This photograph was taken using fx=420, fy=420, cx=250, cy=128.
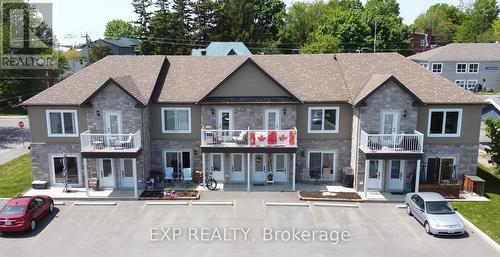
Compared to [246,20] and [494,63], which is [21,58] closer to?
[246,20]

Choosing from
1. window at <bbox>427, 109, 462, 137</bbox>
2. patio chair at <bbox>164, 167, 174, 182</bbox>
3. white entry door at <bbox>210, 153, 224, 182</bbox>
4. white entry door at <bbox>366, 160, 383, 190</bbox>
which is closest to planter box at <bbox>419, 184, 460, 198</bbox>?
white entry door at <bbox>366, 160, 383, 190</bbox>

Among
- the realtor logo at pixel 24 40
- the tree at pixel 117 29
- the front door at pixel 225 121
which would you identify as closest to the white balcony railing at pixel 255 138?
the front door at pixel 225 121

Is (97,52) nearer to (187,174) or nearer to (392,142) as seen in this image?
(187,174)

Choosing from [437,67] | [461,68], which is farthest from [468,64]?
[437,67]

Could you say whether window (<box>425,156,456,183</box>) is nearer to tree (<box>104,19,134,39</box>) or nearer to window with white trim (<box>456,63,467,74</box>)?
window with white trim (<box>456,63,467,74</box>)

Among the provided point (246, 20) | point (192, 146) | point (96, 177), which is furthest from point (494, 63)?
point (96, 177)

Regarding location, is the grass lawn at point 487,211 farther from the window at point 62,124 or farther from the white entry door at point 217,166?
the window at point 62,124
